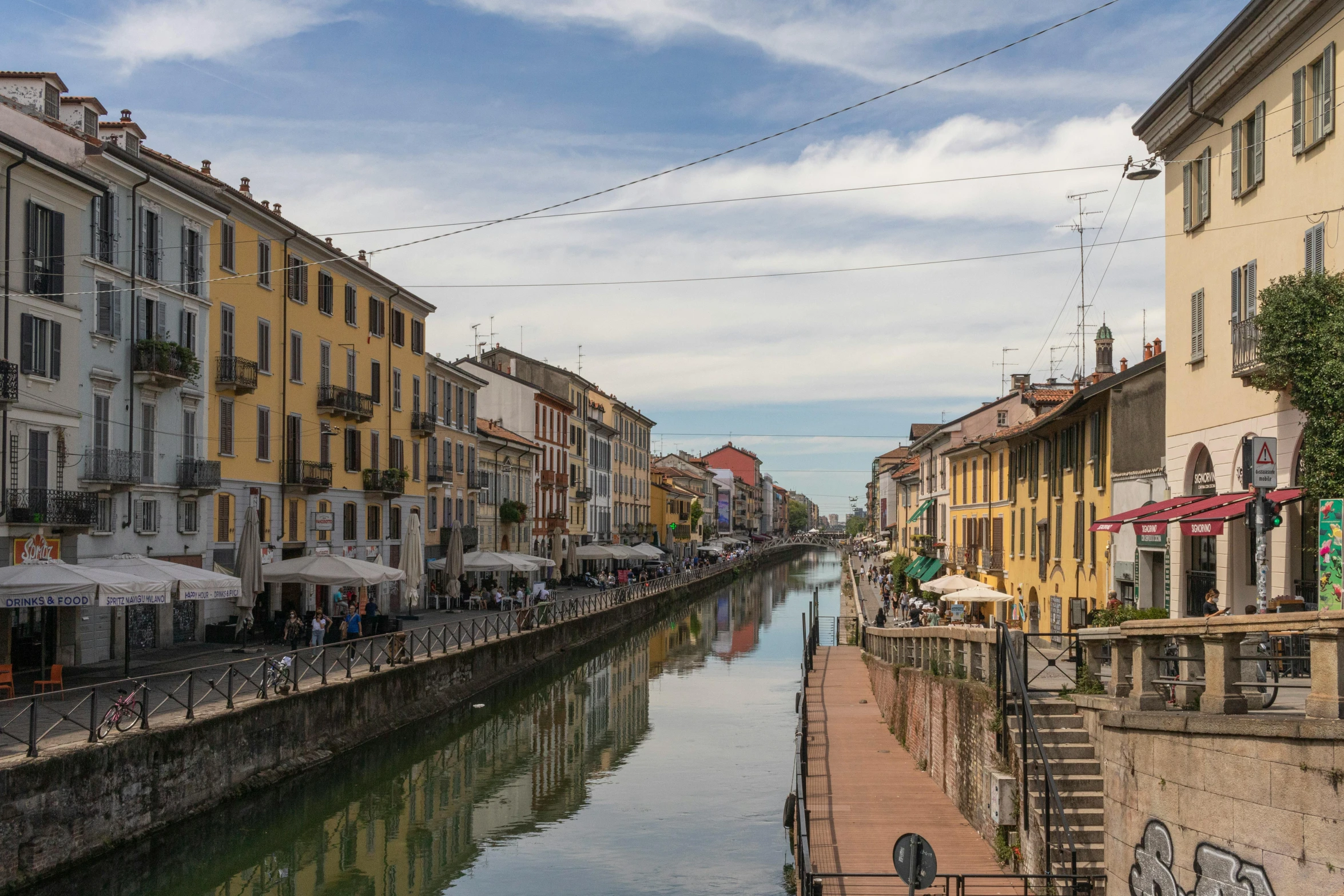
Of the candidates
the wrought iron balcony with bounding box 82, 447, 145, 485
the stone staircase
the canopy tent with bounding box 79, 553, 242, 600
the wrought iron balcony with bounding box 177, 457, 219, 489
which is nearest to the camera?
the stone staircase

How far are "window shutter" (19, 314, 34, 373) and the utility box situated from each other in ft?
59.1

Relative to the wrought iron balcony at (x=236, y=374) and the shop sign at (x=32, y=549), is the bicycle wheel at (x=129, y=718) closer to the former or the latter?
the shop sign at (x=32, y=549)

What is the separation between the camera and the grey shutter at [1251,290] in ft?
53.4

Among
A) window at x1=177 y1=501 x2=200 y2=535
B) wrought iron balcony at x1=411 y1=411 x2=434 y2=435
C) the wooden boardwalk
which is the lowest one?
the wooden boardwalk

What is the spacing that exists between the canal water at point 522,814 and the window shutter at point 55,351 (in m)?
8.85

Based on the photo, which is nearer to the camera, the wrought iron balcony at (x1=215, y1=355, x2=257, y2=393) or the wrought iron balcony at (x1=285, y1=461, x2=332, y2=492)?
the wrought iron balcony at (x1=215, y1=355, x2=257, y2=393)

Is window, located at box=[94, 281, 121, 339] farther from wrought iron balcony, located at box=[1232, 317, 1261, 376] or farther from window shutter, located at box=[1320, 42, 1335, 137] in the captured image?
window shutter, located at box=[1320, 42, 1335, 137]

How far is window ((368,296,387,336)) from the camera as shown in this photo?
4041 cm

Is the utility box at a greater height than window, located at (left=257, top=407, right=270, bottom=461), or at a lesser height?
lesser

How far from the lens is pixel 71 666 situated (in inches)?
878

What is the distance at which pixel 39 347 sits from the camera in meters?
21.8

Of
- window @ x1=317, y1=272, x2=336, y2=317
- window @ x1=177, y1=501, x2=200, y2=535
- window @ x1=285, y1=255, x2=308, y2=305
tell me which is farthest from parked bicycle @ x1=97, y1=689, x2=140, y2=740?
window @ x1=317, y1=272, x2=336, y2=317

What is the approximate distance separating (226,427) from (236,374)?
1327 mm

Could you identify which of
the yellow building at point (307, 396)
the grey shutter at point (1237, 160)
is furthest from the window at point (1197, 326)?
the yellow building at point (307, 396)
